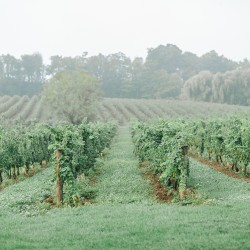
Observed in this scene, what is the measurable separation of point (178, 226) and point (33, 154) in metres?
20.1

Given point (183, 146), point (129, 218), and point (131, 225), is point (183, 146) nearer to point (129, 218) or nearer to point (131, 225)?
point (129, 218)

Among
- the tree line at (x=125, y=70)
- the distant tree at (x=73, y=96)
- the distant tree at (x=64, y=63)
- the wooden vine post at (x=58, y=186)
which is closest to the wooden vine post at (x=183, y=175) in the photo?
the wooden vine post at (x=58, y=186)

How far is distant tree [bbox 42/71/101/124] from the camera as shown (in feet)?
229

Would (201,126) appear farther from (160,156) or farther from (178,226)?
(178,226)

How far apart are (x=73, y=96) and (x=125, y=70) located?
76.0 meters

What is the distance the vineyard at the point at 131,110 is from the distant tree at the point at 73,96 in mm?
2974

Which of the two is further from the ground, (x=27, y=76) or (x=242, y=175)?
(x=27, y=76)

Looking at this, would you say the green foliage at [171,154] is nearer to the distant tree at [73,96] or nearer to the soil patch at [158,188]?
the soil patch at [158,188]

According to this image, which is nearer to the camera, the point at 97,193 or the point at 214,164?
the point at 97,193

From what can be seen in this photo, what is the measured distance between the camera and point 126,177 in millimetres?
22812

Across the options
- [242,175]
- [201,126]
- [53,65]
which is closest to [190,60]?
[53,65]

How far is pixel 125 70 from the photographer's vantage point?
145 meters

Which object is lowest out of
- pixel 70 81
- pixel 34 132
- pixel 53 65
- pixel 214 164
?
pixel 214 164

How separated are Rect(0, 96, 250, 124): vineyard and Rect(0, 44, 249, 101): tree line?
12.5m
